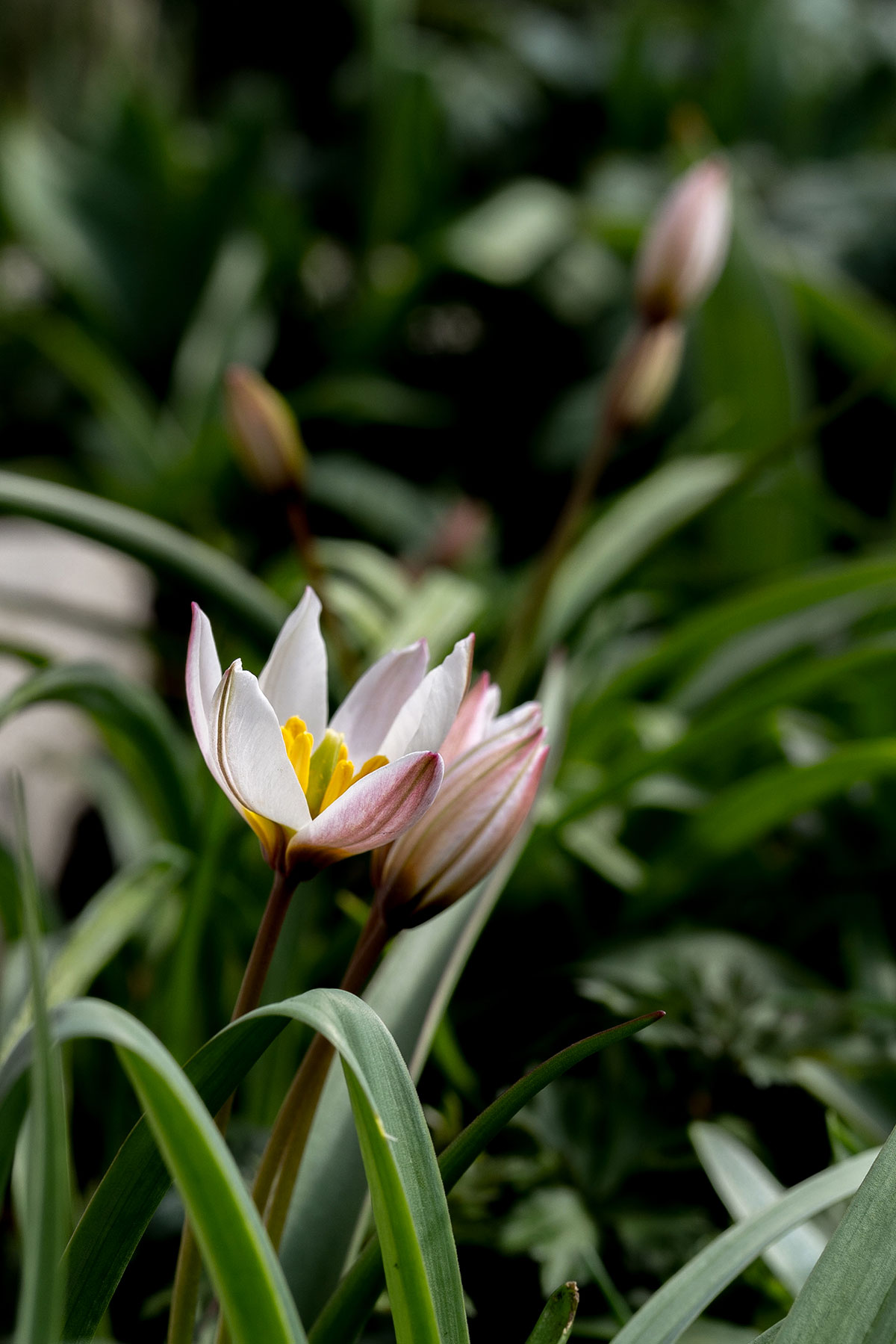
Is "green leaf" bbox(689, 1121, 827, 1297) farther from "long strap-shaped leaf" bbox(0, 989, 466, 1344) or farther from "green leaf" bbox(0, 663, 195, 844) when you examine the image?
"green leaf" bbox(0, 663, 195, 844)

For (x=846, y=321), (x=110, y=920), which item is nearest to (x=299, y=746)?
(x=110, y=920)

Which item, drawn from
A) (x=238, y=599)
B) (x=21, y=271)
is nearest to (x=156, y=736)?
(x=238, y=599)

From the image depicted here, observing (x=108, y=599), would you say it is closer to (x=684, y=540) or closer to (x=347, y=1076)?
(x=684, y=540)

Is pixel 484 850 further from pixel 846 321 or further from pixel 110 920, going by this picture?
pixel 846 321

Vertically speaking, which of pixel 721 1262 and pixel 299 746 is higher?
pixel 299 746

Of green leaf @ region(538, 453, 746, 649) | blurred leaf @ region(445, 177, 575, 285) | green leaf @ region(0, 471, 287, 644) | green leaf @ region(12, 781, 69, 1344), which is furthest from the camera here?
blurred leaf @ region(445, 177, 575, 285)

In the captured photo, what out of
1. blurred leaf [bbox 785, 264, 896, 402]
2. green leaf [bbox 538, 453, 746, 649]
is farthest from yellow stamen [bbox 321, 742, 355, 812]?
blurred leaf [bbox 785, 264, 896, 402]
